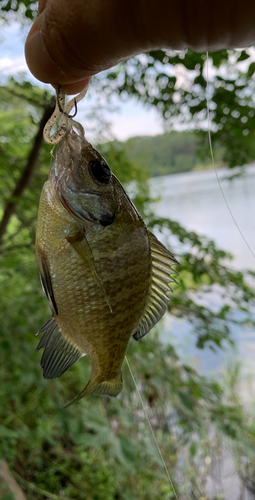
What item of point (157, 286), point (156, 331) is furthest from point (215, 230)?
point (157, 286)

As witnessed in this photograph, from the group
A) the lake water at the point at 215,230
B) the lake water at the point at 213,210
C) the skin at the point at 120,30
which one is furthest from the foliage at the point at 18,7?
the lake water at the point at 213,210

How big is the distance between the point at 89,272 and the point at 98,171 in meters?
0.20

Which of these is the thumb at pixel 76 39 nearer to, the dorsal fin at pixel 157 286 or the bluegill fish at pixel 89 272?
the bluegill fish at pixel 89 272

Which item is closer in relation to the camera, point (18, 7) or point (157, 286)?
point (157, 286)

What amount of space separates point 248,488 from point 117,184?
10.3 ft

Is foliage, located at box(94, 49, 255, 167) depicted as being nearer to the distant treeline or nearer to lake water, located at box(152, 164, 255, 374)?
the distant treeline

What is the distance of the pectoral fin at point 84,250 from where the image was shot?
564 mm

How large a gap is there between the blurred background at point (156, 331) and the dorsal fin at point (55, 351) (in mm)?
445

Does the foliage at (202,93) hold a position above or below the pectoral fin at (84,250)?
above

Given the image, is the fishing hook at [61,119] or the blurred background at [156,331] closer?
the fishing hook at [61,119]

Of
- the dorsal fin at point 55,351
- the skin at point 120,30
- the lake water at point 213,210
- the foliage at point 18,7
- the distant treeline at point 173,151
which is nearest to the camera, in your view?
the skin at point 120,30

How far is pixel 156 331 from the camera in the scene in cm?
235

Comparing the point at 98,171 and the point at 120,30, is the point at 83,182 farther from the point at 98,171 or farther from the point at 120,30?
the point at 120,30

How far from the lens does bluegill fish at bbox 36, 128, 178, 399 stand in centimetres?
57
